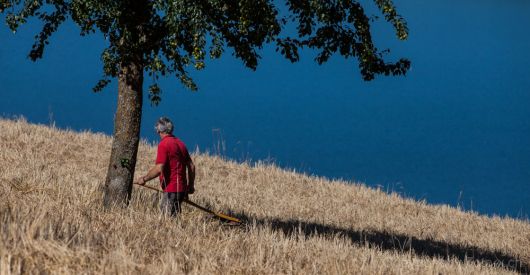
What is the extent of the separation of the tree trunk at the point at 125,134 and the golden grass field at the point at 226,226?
1.11ft

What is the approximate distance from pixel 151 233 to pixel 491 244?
1196 centimetres

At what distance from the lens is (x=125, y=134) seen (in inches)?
527

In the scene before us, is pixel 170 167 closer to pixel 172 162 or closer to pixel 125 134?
pixel 172 162

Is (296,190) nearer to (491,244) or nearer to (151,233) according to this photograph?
(491,244)

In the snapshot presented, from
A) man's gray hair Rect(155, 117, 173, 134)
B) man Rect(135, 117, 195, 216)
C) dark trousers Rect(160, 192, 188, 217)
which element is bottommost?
dark trousers Rect(160, 192, 188, 217)

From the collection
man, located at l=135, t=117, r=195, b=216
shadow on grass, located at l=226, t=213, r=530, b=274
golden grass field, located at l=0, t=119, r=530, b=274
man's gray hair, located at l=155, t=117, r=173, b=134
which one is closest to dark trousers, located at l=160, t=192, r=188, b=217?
man, located at l=135, t=117, r=195, b=216

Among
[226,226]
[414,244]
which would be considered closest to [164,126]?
[226,226]

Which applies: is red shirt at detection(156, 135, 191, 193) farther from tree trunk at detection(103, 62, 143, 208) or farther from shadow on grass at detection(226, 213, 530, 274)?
shadow on grass at detection(226, 213, 530, 274)

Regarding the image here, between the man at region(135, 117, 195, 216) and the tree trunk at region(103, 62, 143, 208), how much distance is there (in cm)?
69

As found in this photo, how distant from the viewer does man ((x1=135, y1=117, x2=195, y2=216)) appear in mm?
12727

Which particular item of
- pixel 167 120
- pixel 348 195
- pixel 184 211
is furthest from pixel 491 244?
pixel 167 120

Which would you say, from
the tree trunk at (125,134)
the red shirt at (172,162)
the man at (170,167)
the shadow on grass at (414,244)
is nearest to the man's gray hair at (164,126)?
the man at (170,167)

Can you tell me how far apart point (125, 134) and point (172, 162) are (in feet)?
4.02

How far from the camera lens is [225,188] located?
71.1 ft
